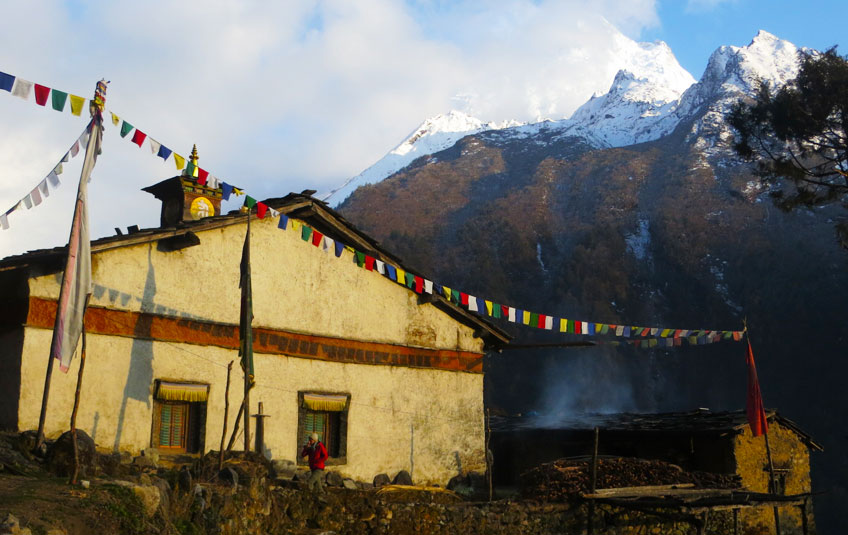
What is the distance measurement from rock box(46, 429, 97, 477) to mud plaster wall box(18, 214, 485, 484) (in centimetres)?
256

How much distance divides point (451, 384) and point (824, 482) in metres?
36.6

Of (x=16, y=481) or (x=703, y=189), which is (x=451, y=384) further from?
(x=703, y=189)

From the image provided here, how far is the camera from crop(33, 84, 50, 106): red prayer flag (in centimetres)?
1269

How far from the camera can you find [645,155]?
346ft

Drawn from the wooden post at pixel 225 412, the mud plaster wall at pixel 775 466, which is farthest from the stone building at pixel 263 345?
the mud plaster wall at pixel 775 466

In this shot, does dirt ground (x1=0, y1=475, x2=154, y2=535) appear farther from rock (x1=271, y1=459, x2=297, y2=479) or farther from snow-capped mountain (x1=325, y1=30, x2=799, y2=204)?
snow-capped mountain (x1=325, y1=30, x2=799, y2=204)

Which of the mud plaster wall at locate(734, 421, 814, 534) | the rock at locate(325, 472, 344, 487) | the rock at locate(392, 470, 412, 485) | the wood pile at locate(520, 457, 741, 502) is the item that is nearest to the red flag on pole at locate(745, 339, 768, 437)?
the mud plaster wall at locate(734, 421, 814, 534)

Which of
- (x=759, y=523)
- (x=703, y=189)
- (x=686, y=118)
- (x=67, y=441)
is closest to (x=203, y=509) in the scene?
(x=67, y=441)

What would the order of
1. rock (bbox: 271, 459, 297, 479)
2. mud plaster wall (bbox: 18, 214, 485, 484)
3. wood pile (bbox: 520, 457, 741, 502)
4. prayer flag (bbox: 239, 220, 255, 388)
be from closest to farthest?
mud plaster wall (bbox: 18, 214, 485, 484)
prayer flag (bbox: 239, 220, 255, 388)
rock (bbox: 271, 459, 297, 479)
wood pile (bbox: 520, 457, 741, 502)

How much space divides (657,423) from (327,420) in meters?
10.9

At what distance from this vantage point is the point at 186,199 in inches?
802

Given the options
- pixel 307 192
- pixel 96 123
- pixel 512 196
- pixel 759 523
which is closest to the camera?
pixel 96 123

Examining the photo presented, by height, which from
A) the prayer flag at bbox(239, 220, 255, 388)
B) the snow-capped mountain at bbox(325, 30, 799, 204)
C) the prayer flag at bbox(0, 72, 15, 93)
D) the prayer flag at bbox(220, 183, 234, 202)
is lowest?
the prayer flag at bbox(239, 220, 255, 388)

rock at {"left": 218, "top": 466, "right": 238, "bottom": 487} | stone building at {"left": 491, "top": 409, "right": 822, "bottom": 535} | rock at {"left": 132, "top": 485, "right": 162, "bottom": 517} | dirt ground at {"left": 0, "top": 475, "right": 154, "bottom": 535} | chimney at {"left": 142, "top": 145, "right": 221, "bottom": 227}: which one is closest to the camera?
dirt ground at {"left": 0, "top": 475, "right": 154, "bottom": 535}
